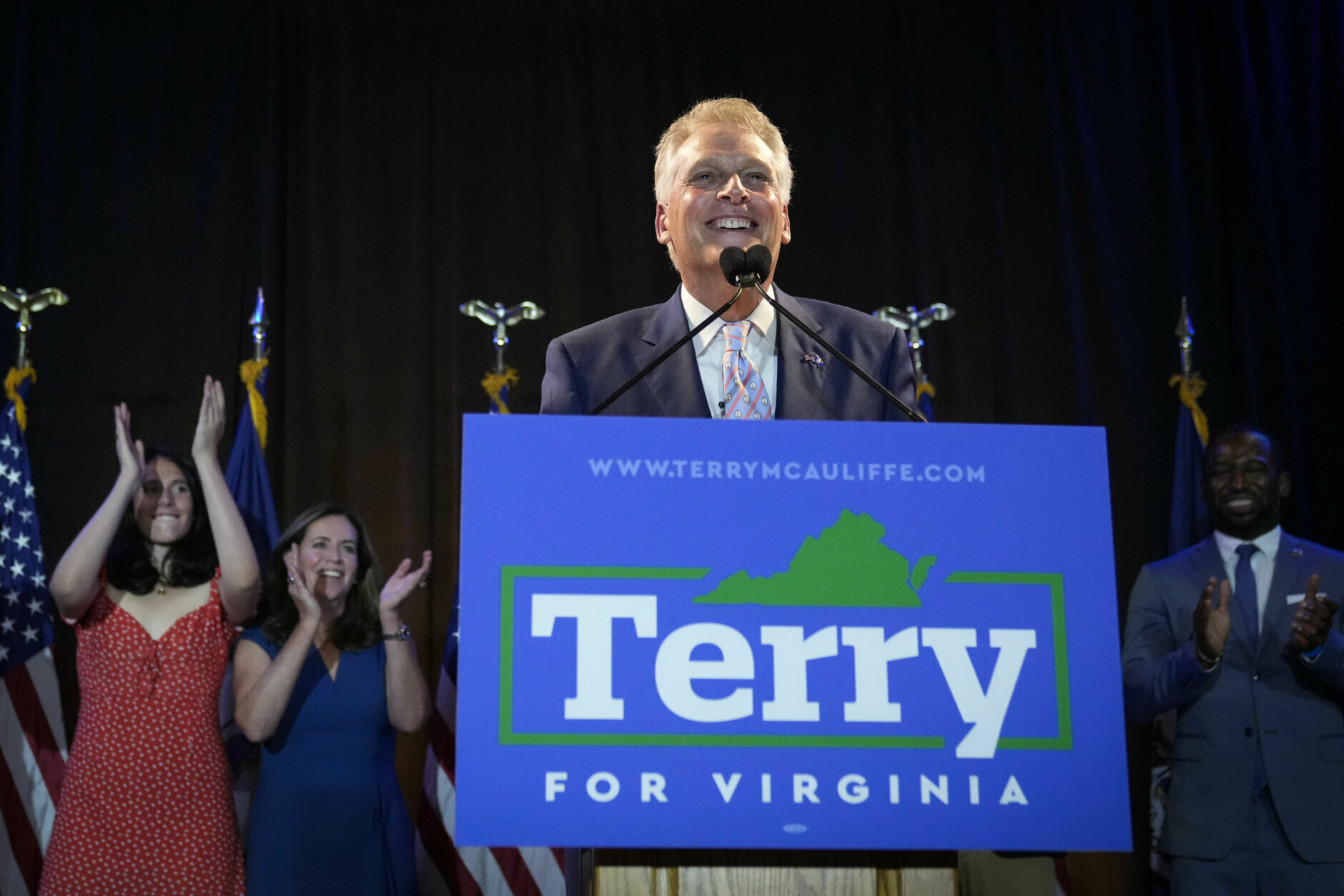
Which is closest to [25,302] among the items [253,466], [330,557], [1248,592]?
[253,466]

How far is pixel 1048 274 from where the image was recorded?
4.77 m

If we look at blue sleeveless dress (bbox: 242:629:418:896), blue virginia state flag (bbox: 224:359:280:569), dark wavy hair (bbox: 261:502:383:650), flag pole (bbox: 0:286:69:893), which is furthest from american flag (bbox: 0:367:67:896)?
blue sleeveless dress (bbox: 242:629:418:896)

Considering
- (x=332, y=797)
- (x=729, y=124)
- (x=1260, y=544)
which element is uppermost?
(x=729, y=124)

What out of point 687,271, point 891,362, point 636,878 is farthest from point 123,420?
point 636,878

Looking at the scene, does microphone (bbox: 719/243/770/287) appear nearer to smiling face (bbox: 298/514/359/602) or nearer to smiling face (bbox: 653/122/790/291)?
smiling face (bbox: 653/122/790/291)

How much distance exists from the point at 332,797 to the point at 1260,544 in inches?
107

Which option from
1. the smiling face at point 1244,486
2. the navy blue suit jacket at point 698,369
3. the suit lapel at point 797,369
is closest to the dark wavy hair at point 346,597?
the navy blue suit jacket at point 698,369

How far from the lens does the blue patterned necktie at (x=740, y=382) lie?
1.93m

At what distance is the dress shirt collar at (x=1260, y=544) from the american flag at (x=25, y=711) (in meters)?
3.65

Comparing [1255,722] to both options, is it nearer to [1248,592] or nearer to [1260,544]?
[1248,592]

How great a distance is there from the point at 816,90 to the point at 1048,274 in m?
1.19

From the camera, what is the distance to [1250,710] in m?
3.21

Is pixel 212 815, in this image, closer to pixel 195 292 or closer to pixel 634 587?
pixel 195 292

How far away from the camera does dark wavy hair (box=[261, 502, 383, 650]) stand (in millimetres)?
3439
